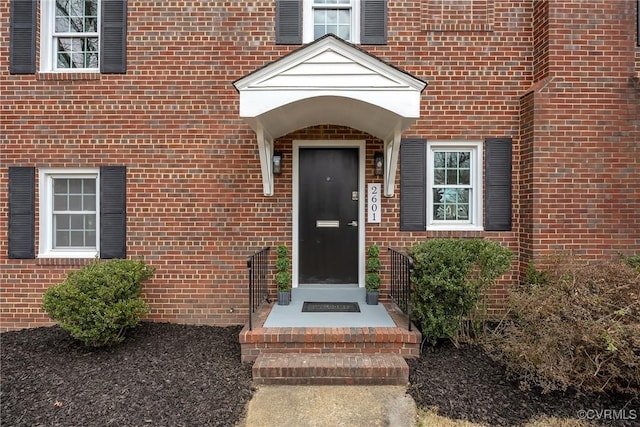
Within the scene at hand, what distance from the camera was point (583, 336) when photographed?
3.08m

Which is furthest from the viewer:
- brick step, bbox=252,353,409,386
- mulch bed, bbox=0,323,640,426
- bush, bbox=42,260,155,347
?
bush, bbox=42,260,155,347

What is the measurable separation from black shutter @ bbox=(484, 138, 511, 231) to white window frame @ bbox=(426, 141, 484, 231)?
96 mm

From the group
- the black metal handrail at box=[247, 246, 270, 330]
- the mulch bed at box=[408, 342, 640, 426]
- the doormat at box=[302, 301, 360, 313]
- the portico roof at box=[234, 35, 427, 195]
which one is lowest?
the mulch bed at box=[408, 342, 640, 426]

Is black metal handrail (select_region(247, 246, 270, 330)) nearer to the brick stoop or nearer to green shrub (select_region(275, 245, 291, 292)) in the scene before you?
green shrub (select_region(275, 245, 291, 292))

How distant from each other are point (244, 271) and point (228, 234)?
59 centimetres

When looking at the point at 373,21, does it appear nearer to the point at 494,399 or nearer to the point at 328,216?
the point at 328,216

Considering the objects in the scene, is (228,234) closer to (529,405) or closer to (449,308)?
(449,308)

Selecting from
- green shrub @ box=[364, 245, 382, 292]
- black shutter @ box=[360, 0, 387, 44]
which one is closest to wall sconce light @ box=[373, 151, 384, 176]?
green shrub @ box=[364, 245, 382, 292]

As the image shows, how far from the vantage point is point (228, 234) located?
5.25 meters

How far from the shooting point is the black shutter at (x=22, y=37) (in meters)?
5.21

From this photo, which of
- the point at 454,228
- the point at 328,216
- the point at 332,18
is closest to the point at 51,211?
the point at 328,216

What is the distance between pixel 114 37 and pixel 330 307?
5.00 metres

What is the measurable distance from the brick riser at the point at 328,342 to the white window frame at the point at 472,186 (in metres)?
1.94

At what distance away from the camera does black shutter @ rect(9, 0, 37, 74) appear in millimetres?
5215
